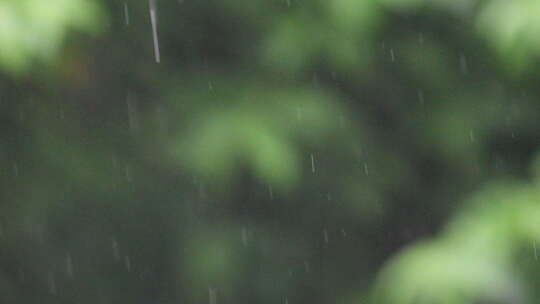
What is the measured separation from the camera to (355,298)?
119 inches

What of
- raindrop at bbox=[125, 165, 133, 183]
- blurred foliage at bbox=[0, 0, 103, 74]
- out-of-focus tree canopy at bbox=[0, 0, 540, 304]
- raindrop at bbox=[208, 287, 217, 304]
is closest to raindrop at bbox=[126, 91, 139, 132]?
out-of-focus tree canopy at bbox=[0, 0, 540, 304]

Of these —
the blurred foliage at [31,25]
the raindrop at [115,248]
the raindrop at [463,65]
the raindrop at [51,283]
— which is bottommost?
the raindrop at [51,283]

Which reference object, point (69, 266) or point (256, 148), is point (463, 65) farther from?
point (69, 266)

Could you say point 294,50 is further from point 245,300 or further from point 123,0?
point 245,300

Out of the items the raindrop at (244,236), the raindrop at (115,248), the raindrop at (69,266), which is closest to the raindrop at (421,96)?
the raindrop at (244,236)

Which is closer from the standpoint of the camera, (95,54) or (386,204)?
(95,54)

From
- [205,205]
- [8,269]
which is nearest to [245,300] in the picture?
[205,205]

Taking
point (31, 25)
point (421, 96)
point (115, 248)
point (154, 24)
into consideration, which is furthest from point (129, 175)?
point (31, 25)

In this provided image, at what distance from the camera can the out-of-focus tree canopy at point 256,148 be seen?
259 cm

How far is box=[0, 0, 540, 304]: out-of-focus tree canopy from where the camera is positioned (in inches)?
102

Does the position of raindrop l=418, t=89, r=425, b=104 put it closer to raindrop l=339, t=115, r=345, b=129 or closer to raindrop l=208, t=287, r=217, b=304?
raindrop l=339, t=115, r=345, b=129

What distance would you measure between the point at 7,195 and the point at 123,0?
0.67 meters

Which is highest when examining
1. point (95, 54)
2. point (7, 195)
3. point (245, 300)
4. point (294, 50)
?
point (294, 50)

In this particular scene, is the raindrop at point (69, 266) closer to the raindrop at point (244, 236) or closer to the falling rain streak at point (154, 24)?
the raindrop at point (244, 236)
